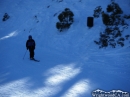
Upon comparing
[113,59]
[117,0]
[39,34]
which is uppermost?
[117,0]

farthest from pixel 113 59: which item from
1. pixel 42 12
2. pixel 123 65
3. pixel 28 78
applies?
pixel 42 12

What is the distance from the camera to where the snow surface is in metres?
6.29

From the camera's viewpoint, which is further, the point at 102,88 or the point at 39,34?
the point at 39,34

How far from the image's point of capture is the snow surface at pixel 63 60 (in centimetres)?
629

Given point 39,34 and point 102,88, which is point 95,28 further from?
point 102,88

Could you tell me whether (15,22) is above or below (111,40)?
above

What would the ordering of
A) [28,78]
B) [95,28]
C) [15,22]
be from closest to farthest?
1. [28,78]
2. [95,28]
3. [15,22]

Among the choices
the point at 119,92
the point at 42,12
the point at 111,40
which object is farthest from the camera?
the point at 42,12

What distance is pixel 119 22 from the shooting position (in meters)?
12.9

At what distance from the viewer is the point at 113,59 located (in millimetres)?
9672

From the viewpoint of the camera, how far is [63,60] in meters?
10.1

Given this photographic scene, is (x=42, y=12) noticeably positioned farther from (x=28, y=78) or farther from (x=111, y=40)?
(x=28, y=78)

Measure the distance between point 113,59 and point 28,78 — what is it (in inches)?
231

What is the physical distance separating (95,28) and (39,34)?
6.72 metres
